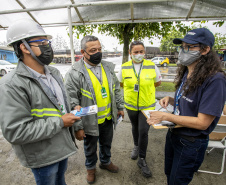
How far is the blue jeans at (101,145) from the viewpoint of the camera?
7.28 ft

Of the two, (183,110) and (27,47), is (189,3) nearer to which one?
(183,110)

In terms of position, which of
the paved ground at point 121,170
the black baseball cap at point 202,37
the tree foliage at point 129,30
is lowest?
the paved ground at point 121,170

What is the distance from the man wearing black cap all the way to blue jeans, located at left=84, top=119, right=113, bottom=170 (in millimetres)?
1043

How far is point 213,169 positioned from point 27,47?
328cm

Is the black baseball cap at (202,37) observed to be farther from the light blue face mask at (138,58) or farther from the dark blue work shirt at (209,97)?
the light blue face mask at (138,58)

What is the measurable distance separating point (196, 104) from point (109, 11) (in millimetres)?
3436

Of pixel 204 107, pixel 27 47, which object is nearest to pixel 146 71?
pixel 204 107

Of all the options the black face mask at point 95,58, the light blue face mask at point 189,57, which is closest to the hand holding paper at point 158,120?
the light blue face mask at point 189,57

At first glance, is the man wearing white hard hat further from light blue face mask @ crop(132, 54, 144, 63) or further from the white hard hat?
light blue face mask @ crop(132, 54, 144, 63)

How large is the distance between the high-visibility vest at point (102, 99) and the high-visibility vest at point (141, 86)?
524 mm

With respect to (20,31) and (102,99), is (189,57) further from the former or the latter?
(20,31)

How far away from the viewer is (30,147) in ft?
4.32

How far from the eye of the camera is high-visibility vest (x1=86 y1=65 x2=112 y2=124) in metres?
2.07

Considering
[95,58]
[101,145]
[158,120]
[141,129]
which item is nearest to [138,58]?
[95,58]
